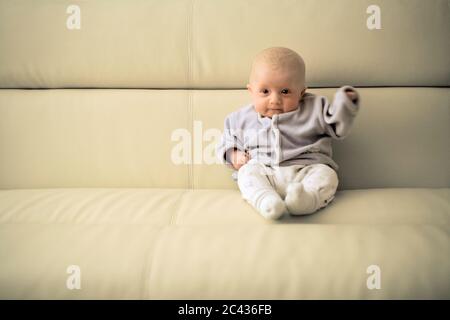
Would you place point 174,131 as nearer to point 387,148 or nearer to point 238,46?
point 238,46

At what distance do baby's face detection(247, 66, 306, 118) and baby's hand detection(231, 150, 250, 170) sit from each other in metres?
0.14

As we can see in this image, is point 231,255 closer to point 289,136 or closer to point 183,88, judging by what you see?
point 289,136

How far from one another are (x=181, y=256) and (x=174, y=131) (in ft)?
1.90

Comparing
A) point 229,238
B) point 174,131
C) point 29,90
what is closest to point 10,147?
point 29,90

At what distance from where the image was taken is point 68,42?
131 cm

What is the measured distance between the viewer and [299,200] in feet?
2.97

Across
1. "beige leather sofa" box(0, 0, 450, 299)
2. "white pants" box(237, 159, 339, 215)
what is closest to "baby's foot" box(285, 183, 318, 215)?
"white pants" box(237, 159, 339, 215)

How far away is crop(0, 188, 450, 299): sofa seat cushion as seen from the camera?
2.39 feet

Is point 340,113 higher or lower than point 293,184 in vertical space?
higher

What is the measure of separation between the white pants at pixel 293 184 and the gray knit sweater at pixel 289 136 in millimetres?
37

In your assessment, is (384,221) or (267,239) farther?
(384,221)

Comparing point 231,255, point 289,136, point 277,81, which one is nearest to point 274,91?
point 277,81

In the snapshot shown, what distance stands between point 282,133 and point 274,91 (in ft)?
0.43
